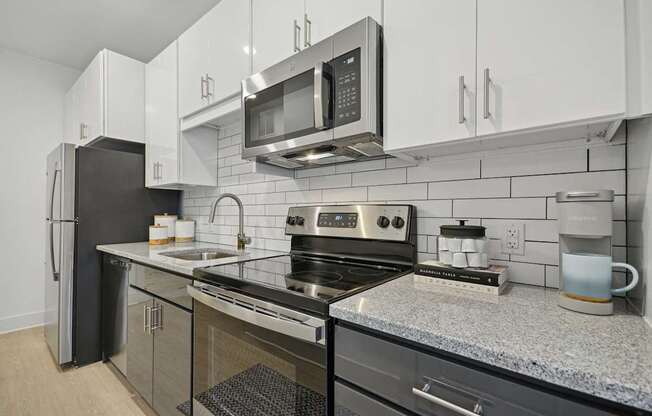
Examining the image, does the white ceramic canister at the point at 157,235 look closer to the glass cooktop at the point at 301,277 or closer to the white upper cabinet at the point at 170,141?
the white upper cabinet at the point at 170,141

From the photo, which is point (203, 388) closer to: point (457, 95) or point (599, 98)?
point (457, 95)

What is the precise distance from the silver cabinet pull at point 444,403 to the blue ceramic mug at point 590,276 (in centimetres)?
43

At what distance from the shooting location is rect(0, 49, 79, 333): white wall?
2912 millimetres

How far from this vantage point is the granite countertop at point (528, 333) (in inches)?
18.5

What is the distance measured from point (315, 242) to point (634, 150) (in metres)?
1.30

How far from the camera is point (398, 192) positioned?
55.4 inches

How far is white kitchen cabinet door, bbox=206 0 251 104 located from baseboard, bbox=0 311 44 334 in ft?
10.4

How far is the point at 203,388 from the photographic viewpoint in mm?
1274

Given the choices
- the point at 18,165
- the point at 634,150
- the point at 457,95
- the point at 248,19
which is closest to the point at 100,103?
the point at 18,165

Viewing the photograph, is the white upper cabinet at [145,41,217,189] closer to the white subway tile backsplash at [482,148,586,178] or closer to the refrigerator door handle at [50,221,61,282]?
the refrigerator door handle at [50,221,61,282]

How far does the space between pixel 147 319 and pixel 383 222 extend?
4.79 feet

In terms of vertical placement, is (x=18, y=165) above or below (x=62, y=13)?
below

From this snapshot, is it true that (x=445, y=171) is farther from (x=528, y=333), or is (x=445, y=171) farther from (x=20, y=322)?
(x=20, y=322)

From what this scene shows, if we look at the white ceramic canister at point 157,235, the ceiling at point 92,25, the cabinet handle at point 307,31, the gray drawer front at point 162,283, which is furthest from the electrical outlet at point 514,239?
the ceiling at point 92,25
